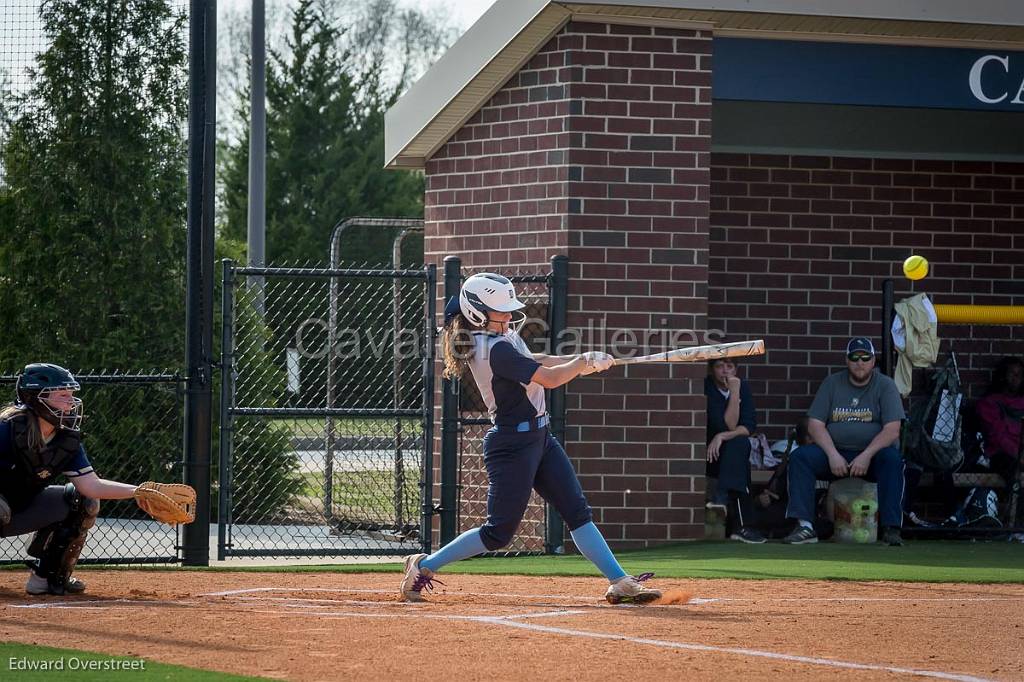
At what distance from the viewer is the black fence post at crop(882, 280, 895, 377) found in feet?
38.8

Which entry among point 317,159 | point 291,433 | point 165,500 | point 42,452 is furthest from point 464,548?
point 317,159

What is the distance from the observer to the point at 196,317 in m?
10.2

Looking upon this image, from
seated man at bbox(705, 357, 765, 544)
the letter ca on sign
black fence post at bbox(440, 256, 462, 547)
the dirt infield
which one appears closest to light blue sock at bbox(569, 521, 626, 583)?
the dirt infield

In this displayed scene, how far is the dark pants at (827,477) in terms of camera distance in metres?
11.2

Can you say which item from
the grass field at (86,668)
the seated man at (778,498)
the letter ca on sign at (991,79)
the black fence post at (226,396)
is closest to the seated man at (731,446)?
the seated man at (778,498)

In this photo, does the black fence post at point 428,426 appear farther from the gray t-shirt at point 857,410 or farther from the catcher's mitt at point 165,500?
the gray t-shirt at point 857,410

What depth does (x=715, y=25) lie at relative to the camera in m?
11.3

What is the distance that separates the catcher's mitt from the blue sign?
5.36 meters

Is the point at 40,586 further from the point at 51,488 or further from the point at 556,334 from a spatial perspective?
the point at 556,334

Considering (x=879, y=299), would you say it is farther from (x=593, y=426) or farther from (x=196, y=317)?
(x=196, y=317)

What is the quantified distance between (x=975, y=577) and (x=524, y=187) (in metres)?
4.46

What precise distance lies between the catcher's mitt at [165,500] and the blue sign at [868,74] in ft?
17.6

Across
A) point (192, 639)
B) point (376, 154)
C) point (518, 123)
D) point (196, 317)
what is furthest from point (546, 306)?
point (376, 154)

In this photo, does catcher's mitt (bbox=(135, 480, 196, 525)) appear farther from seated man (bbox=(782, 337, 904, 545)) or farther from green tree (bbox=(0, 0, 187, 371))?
green tree (bbox=(0, 0, 187, 371))
